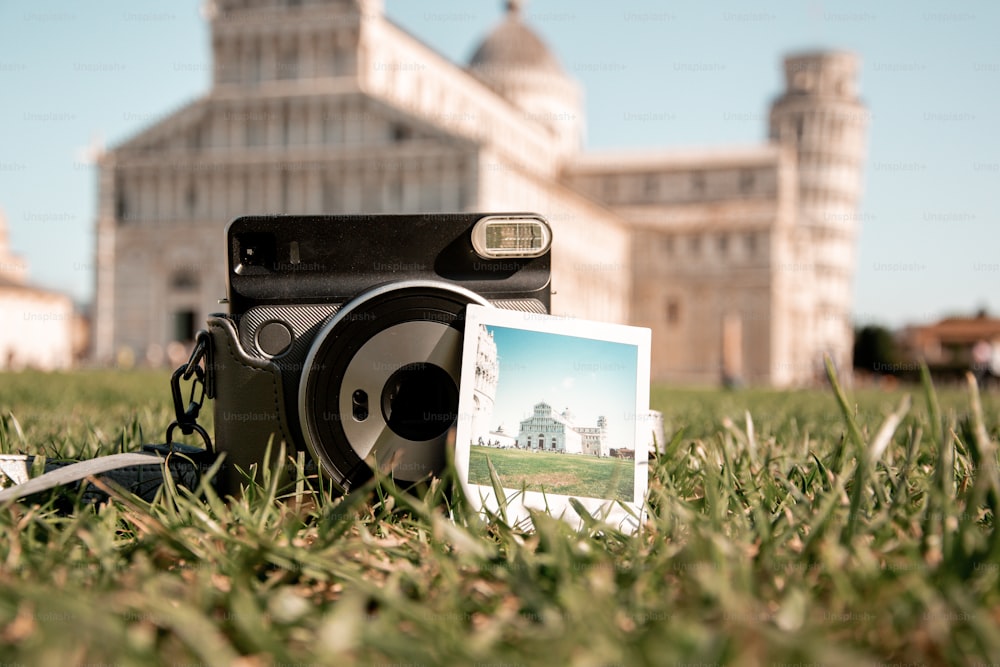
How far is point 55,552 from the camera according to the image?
1.25 metres

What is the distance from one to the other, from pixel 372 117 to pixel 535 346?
38.4 metres

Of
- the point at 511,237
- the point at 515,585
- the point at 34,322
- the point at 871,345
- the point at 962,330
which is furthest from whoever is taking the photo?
the point at 962,330

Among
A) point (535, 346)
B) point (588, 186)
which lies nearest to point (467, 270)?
point (535, 346)

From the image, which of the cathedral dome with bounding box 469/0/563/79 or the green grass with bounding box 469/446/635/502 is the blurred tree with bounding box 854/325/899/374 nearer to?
the cathedral dome with bounding box 469/0/563/79

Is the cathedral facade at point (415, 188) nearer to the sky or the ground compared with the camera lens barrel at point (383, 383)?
nearer to the sky

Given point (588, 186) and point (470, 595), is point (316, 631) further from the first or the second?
point (588, 186)

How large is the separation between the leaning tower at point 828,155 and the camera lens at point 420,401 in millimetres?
74170

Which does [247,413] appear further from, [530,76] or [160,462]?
[530,76]

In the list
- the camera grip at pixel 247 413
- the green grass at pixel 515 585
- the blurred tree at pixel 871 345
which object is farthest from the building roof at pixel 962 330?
the green grass at pixel 515 585

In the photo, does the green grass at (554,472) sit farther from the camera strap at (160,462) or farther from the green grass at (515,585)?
the camera strap at (160,462)

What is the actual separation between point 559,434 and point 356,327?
40 cm

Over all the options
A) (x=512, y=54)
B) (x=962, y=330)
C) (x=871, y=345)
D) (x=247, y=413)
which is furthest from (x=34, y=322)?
(x=962, y=330)

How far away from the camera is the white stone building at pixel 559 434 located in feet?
5.82

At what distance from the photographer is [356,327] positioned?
1.77 m
